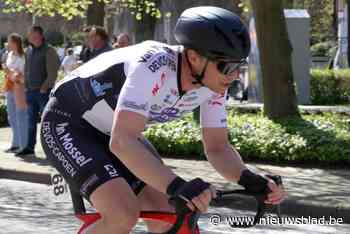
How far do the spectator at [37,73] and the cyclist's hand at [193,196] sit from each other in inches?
350

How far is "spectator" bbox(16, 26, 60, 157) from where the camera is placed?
38.5ft

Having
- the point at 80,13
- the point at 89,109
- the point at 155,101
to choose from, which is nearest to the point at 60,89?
the point at 89,109

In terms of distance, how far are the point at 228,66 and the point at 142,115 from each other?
418 millimetres

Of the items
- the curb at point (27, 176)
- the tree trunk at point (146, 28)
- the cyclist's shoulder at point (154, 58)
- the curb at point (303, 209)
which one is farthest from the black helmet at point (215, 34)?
the tree trunk at point (146, 28)

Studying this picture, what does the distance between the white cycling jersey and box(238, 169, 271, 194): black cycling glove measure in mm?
432

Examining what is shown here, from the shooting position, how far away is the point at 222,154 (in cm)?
381

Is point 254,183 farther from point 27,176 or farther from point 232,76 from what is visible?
point 27,176

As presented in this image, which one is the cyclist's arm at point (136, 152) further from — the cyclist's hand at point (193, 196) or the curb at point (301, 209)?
the curb at point (301, 209)

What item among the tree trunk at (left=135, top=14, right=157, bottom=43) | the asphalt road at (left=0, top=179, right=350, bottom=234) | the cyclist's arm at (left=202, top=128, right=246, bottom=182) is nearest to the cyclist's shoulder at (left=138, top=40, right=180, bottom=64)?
the cyclist's arm at (left=202, top=128, right=246, bottom=182)

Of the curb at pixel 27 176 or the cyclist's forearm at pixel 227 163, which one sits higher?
the cyclist's forearm at pixel 227 163

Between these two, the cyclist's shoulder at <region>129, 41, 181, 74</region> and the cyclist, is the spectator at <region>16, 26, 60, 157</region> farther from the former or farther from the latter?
the cyclist's shoulder at <region>129, 41, 181, 74</region>

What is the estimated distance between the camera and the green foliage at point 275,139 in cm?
1068

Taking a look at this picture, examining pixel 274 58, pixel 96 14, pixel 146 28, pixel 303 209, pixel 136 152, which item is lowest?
pixel 146 28

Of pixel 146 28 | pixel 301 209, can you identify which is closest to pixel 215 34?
pixel 301 209
